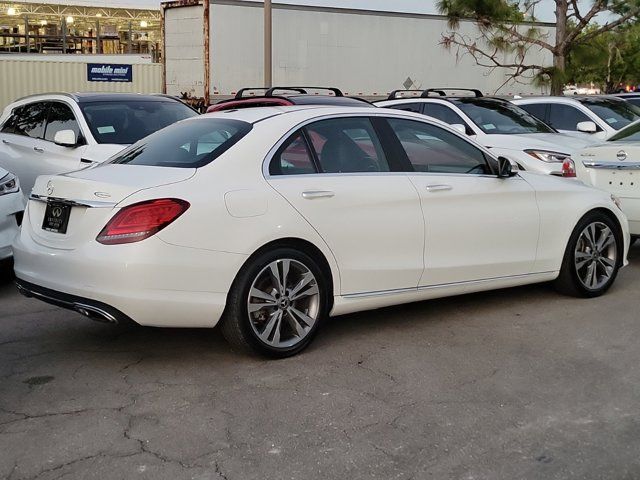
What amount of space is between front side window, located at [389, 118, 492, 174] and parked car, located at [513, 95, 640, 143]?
6.42m

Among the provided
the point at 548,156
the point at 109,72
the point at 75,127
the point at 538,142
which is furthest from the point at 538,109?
the point at 109,72

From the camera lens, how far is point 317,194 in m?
5.23

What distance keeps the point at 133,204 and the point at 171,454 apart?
1.56m

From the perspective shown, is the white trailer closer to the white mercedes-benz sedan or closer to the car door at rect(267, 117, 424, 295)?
the white mercedes-benz sedan

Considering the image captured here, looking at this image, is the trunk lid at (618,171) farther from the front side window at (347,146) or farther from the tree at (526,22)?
the tree at (526,22)

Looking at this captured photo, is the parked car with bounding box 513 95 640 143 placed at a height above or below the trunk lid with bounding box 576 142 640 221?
above

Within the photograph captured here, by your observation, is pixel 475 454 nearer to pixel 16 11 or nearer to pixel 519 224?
pixel 519 224

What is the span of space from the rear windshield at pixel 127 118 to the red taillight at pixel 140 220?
4.37m

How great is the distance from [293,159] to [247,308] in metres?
1.03

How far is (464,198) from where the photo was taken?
5.95 m

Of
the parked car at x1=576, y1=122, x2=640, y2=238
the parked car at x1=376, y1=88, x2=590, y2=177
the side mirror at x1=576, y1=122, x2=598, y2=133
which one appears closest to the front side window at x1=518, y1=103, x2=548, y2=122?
the parked car at x1=376, y1=88, x2=590, y2=177

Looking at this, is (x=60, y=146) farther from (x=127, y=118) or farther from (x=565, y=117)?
(x=565, y=117)

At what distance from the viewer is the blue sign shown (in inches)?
1052

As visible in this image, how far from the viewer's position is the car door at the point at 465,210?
5785 millimetres
